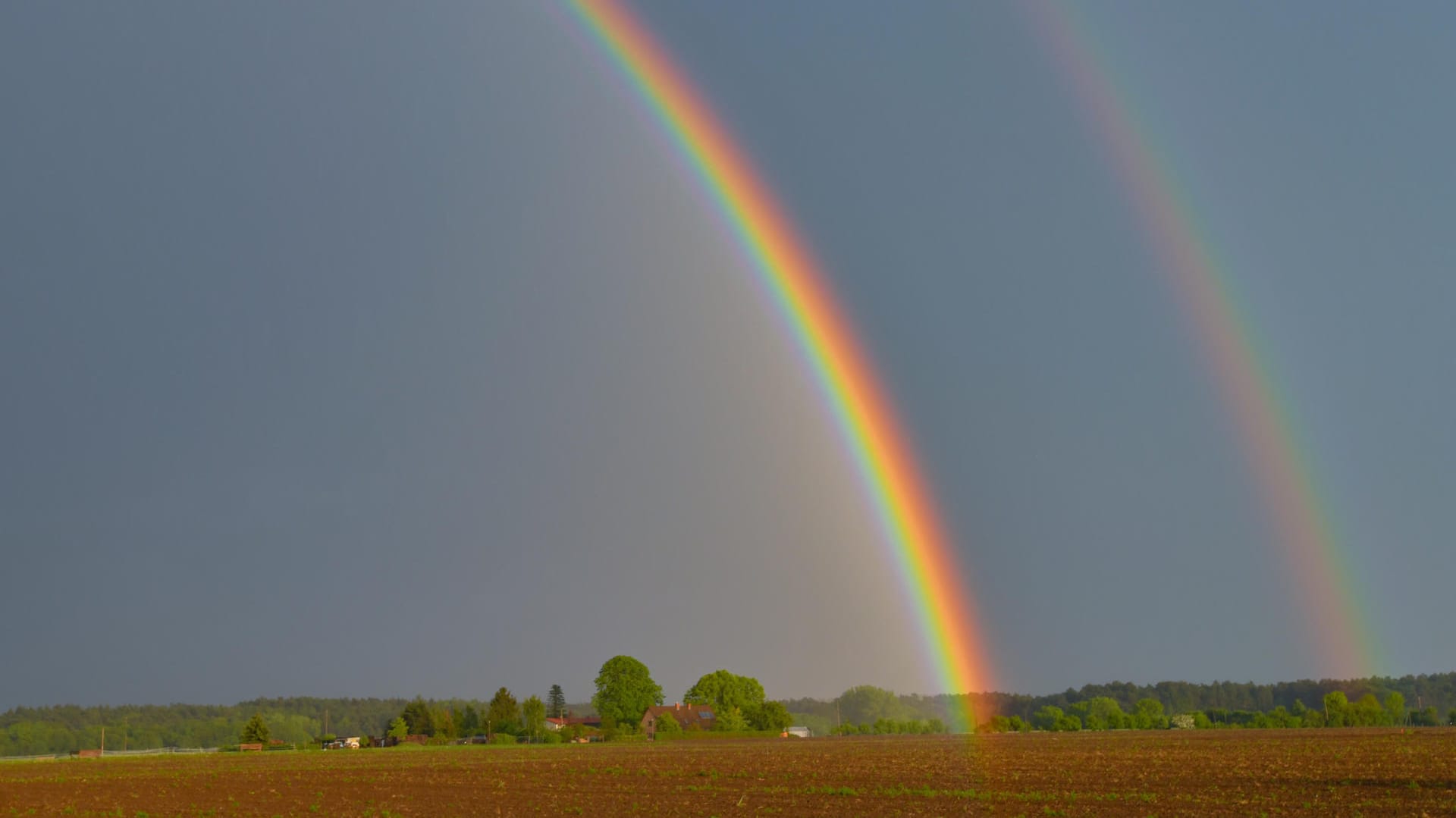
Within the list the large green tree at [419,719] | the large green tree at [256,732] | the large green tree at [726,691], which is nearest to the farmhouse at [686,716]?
the large green tree at [726,691]

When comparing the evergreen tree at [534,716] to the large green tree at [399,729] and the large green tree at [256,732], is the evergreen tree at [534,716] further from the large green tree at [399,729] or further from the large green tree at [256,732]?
the large green tree at [256,732]

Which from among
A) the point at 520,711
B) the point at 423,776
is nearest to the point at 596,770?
the point at 423,776

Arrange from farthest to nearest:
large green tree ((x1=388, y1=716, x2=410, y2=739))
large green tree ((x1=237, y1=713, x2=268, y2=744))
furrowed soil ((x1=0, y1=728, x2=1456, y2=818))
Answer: large green tree ((x1=388, y1=716, x2=410, y2=739)), large green tree ((x1=237, y1=713, x2=268, y2=744)), furrowed soil ((x1=0, y1=728, x2=1456, y2=818))

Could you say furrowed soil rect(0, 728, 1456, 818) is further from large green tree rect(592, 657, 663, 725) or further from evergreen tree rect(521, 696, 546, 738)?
large green tree rect(592, 657, 663, 725)

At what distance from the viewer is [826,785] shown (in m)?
33.1

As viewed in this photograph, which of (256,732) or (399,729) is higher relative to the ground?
(256,732)

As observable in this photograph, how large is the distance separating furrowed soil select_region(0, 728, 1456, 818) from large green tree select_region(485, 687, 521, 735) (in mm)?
62563

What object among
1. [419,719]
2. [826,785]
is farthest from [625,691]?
[826,785]

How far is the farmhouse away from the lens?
5039 inches

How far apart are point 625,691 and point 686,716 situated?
831cm

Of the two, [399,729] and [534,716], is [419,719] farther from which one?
[534,716]

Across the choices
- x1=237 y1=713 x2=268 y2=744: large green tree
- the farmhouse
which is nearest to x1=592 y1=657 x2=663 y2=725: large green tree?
the farmhouse

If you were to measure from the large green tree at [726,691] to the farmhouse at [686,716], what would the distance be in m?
1.15

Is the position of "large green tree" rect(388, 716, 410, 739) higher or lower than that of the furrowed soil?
lower
